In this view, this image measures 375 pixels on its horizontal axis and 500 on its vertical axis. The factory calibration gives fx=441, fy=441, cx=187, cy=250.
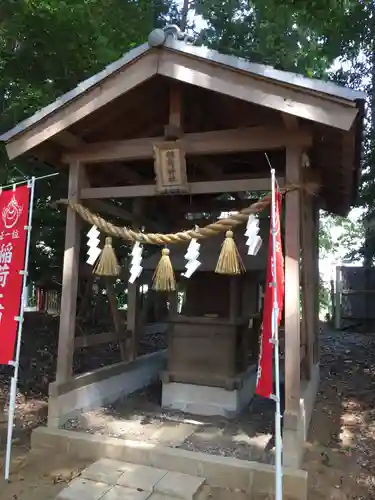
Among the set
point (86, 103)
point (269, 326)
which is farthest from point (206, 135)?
point (269, 326)

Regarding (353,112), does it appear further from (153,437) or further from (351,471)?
(153,437)

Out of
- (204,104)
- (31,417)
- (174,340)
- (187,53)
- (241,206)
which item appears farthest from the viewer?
(241,206)

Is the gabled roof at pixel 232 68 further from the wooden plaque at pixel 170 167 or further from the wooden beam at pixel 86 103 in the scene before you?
the wooden plaque at pixel 170 167

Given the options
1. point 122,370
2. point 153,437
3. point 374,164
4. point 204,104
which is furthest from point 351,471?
point 374,164

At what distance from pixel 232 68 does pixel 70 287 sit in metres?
A: 2.93

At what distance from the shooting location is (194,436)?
4883mm

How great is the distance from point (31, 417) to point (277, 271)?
160 inches

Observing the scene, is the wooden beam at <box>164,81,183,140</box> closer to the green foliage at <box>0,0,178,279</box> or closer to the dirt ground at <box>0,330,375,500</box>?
the green foliage at <box>0,0,178,279</box>

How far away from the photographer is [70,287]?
200 inches

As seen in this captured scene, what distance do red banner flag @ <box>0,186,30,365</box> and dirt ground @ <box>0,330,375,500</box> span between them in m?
1.13

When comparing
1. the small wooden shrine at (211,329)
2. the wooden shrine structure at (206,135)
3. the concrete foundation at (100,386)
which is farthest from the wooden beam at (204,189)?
the concrete foundation at (100,386)

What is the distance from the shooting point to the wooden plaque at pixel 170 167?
4.68m

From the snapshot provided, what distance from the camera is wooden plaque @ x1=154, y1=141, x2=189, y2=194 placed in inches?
184

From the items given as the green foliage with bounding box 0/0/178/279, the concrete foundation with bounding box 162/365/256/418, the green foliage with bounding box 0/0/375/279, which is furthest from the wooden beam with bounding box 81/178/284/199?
the concrete foundation with bounding box 162/365/256/418
